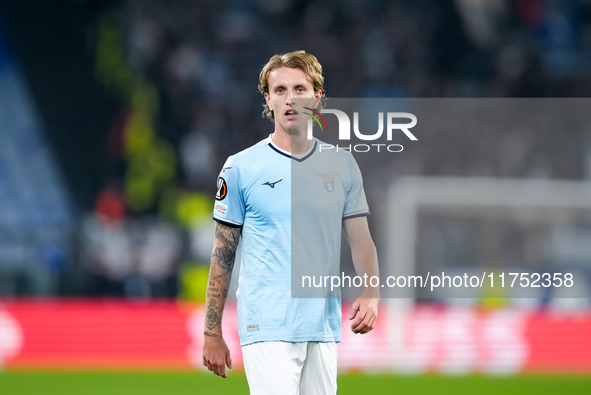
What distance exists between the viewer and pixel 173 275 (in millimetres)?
12352

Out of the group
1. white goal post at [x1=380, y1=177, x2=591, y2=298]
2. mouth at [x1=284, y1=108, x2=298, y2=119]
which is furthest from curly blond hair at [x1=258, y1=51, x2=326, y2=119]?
white goal post at [x1=380, y1=177, x2=591, y2=298]

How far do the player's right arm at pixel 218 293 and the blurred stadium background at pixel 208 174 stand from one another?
9.75 feet

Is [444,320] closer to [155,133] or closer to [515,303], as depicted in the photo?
[515,303]

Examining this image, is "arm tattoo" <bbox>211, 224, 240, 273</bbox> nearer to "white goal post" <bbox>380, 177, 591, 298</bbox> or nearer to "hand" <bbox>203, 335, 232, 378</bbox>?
"hand" <bbox>203, 335, 232, 378</bbox>

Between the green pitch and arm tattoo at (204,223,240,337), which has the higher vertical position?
arm tattoo at (204,223,240,337)

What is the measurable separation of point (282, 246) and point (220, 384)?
5948mm

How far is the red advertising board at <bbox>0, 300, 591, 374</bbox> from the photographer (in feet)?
33.3

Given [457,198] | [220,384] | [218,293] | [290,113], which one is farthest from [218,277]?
[457,198]

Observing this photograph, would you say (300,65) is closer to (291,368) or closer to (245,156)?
(245,156)

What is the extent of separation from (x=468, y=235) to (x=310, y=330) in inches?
289

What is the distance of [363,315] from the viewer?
337cm

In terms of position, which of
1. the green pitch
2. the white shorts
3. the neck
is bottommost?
the green pitch

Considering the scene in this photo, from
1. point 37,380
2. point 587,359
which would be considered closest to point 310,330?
point 37,380

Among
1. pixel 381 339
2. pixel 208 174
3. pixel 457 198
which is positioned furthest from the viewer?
pixel 208 174
